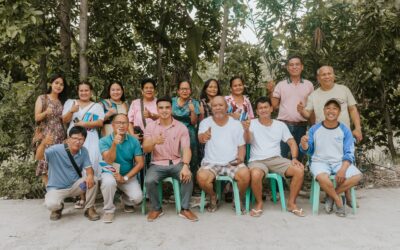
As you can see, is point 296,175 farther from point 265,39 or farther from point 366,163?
point 366,163

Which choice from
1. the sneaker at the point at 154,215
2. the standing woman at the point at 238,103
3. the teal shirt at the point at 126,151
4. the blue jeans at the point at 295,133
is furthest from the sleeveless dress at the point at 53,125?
the blue jeans at the point at 295,133

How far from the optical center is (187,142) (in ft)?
14.3

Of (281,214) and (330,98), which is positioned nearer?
(281,214)

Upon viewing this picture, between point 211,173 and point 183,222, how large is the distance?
0.59 meters

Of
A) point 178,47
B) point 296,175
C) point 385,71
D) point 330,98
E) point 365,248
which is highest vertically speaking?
point 178,47

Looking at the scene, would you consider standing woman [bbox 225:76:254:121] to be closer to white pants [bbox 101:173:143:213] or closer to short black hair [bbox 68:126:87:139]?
white pants [bbox 101:173:143:213]

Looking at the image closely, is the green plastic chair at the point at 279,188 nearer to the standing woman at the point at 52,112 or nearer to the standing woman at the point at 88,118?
the standing woman at the point at 88,118

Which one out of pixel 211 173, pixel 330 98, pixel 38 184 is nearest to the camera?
pixel 211 173

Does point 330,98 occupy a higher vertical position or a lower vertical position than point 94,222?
higher

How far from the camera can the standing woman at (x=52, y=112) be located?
4414 mm

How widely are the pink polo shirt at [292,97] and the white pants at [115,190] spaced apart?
190 cm

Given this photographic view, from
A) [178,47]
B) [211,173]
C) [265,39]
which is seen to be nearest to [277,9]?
[265,39]

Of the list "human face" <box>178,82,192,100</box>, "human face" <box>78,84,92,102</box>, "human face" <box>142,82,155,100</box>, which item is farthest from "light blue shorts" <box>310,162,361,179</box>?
"human face" <box>78,84,92,102</box>

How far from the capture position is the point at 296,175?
425 centimetres
